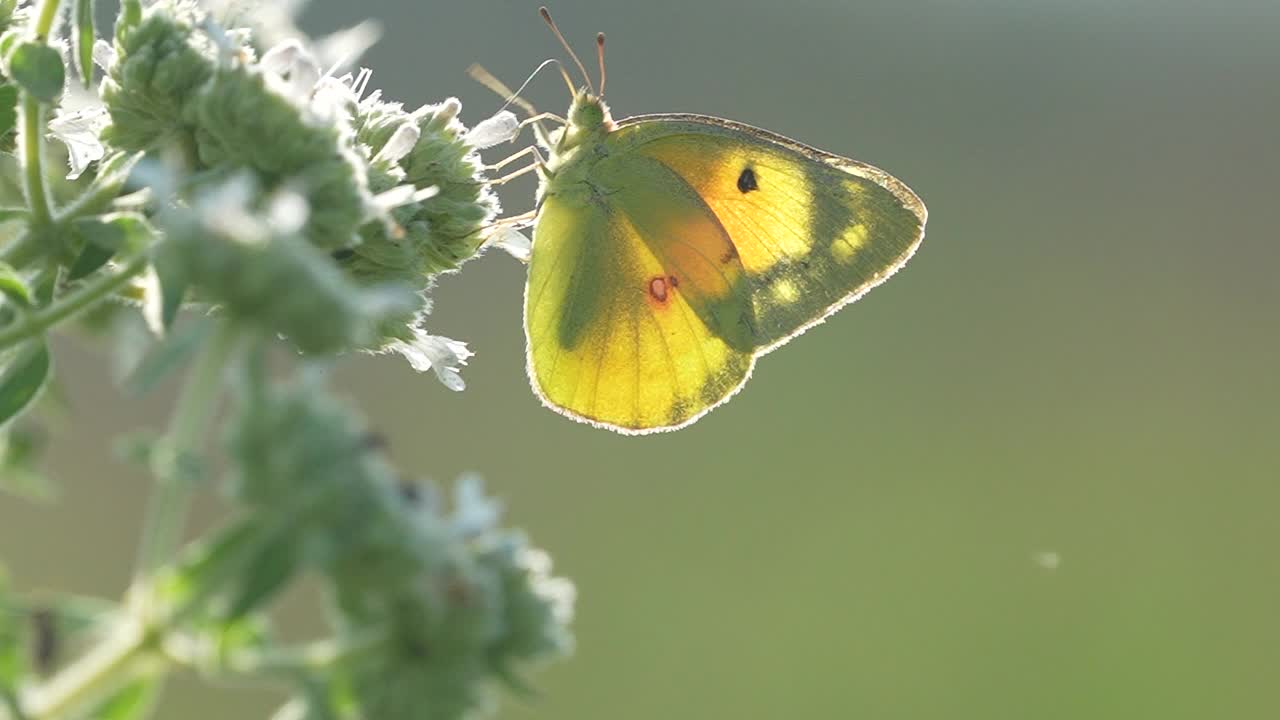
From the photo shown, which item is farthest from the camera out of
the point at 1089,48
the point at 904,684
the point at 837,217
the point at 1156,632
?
the point at 1089,48

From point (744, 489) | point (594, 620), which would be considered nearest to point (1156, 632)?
point (744, 489)

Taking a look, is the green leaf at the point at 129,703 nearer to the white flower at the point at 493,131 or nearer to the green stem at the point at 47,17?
the green stem at the point at 47,17

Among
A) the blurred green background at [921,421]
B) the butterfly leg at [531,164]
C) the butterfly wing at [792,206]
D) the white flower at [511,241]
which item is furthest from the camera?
the blurred green background at [921,421]

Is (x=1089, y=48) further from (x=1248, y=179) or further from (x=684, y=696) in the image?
(x=684, y=696)

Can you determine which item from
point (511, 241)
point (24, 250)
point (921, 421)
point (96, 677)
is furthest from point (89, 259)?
point (921, 421)

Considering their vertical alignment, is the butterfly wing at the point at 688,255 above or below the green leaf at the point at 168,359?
below

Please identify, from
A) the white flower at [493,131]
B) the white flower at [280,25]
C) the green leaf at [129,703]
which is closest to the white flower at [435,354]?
the white flower at [493,131]

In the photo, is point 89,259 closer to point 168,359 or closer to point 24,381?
point 24,381
